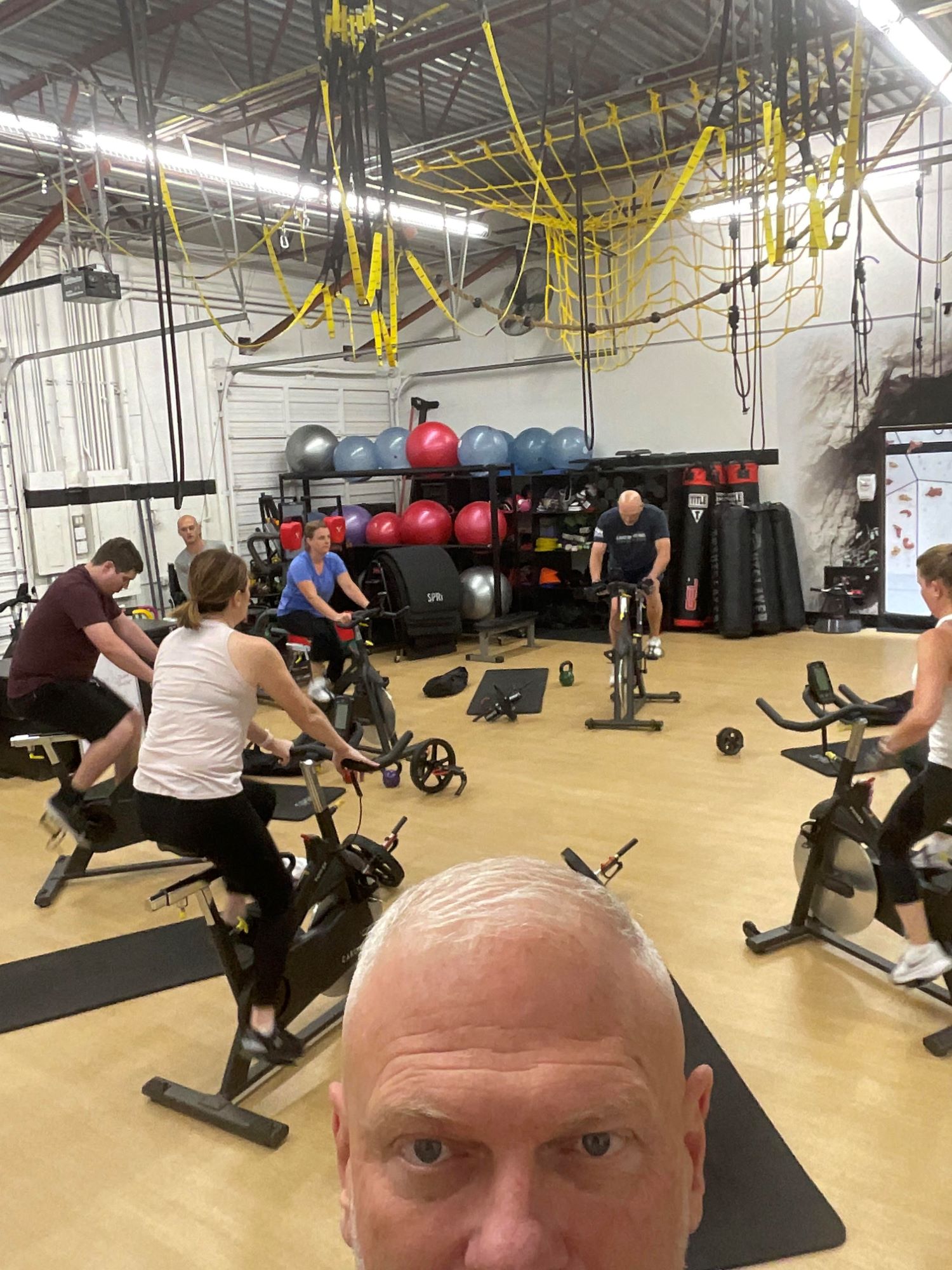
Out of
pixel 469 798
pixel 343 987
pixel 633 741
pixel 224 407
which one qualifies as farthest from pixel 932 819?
pixel 224 407

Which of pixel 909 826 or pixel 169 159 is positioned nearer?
pixel 909 826

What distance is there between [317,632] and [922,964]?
4417 mm

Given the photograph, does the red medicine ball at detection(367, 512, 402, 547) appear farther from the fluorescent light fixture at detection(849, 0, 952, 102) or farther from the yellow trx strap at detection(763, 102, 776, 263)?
the yellow trx strap at detection(763, 102, 776, 263)

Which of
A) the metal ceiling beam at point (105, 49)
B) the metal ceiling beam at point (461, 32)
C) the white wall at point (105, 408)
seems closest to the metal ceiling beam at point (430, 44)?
the metal ceiling beam at point (461, 32)

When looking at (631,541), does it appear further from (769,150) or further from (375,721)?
(769,150)

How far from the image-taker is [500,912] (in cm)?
73

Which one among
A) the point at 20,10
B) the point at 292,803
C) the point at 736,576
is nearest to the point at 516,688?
the point at 292,803

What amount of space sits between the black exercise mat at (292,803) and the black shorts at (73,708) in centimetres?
103

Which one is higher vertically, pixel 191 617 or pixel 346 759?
pixel 191 617

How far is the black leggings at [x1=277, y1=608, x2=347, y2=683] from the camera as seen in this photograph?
21.2 ft

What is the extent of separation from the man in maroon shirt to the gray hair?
337 cm

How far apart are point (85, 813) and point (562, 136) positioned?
21.1 feet

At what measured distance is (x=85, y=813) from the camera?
4.35 metres

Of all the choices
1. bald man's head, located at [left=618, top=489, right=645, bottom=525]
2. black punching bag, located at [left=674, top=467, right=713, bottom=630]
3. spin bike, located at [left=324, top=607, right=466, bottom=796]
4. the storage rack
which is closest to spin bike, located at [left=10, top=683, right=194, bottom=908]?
spin bike, located at [left=324, top=607, right=466, bottom=796]
